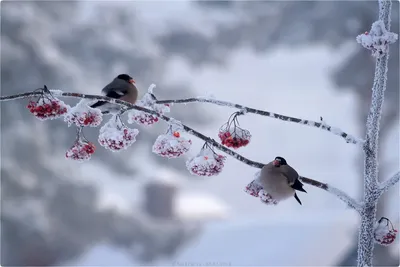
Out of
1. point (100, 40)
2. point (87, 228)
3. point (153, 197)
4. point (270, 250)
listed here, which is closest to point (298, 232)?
point (270, 250)

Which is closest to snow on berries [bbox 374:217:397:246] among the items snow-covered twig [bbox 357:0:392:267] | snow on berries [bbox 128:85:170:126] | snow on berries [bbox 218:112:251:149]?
snow-covered twig [bbox 357:0:392:267]

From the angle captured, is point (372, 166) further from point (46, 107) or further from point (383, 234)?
point (46, 107)

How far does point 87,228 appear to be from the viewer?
2750mm

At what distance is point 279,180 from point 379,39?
9.8 inches

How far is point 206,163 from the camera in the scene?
2.33ft

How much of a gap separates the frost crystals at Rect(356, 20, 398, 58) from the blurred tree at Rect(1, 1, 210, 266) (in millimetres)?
1953

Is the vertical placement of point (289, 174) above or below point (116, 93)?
below

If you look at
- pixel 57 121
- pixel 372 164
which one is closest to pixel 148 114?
pixel 372 164

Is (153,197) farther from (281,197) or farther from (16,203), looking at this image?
(281,197)

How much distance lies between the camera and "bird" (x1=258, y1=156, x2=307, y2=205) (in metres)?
0.71

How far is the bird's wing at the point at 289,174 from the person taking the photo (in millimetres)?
720

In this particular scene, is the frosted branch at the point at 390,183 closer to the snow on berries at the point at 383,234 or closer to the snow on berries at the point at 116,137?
the snow on berries at the point at 383,234

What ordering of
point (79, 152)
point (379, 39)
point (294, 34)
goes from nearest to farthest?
1. point (379, 39)
2. point (79, 152)
3. point (294, 34)

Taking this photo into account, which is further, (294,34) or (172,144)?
(294,34)
